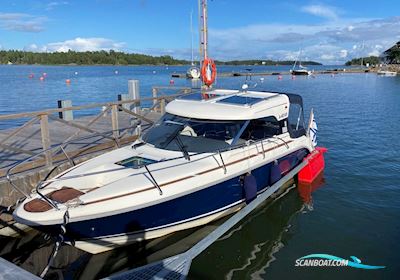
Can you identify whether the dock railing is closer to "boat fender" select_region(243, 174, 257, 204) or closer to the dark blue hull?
the dark blue hull

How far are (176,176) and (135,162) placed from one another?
1158 mm

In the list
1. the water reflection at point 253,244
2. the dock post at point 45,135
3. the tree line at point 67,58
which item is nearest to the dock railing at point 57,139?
the dock post at point 45,135

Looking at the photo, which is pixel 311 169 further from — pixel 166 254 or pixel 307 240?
pixel 166 254

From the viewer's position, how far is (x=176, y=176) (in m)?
6.21

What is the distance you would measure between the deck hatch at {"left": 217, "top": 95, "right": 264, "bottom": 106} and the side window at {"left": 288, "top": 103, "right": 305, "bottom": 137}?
127cm

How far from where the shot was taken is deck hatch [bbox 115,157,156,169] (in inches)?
267

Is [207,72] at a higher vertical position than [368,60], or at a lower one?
lower

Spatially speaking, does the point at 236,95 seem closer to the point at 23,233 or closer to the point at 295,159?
the point at 295,159

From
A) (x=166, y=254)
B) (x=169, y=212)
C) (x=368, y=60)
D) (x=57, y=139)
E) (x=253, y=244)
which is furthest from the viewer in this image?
(x=368, y=60)

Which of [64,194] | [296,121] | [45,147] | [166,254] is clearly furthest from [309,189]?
[45,147]

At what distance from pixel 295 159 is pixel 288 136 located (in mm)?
757

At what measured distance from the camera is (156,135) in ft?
25.5

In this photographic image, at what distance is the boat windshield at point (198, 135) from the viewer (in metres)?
7.25

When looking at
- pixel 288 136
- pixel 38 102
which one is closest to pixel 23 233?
pixel 288 136
